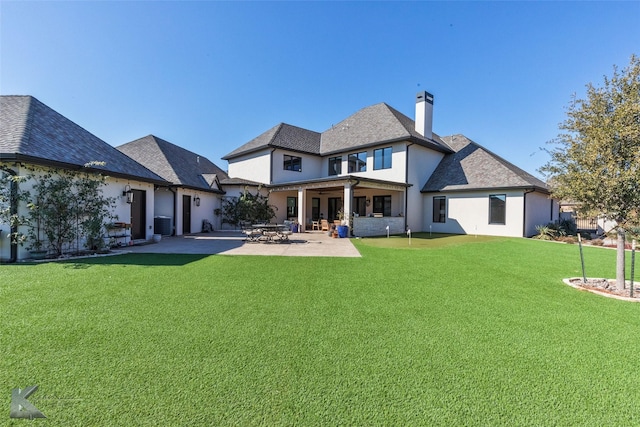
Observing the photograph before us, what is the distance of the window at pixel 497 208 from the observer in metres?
16.2

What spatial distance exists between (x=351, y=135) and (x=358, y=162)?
264 cm

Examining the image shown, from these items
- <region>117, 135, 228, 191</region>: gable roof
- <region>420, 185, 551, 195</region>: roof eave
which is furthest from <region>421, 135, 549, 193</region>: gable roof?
<region>117, 135, 228, 191</region>: gable roof

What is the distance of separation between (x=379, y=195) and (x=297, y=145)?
7.71 metres

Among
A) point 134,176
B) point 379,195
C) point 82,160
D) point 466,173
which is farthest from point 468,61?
point 82,160

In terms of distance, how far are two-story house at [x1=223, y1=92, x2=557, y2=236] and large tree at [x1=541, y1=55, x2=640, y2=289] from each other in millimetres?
9375

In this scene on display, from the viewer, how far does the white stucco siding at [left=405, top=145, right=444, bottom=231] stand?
59.7 ft

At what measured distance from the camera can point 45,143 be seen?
9.11m

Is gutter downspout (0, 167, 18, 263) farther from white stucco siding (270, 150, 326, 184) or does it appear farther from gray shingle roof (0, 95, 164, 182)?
white stucco siding (270, 150, 326, 184)

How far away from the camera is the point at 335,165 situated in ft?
72.8

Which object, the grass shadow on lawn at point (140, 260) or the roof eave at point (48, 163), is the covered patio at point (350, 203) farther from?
the roof eave at point (48, 163)

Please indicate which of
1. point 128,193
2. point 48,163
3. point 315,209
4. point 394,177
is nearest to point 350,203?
point 394,177

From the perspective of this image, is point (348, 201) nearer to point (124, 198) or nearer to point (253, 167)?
point (124, 198)

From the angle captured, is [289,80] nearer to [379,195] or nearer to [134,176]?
[379,195]

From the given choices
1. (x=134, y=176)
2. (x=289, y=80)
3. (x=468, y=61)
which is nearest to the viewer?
(x=134, y=176)
